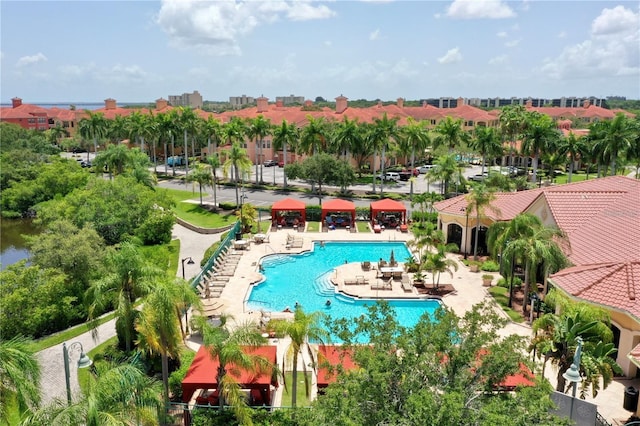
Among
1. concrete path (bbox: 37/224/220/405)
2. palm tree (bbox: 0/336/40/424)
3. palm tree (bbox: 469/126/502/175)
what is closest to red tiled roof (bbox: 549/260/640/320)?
palm tree (bbox: 0/336/40/424)

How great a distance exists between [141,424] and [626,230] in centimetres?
2652

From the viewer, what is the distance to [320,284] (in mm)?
33750

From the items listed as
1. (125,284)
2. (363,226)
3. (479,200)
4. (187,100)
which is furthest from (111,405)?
(187,100)

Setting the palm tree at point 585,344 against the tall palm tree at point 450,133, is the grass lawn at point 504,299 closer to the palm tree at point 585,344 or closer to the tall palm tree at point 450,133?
the palm tree at point 585,344

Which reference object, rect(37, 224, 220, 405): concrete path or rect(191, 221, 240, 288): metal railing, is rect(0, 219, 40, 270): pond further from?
rect(191, 221, 240, 288): metal railing

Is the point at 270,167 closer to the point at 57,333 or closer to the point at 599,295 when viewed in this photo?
the point at 57,333

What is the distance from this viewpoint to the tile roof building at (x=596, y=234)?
69.6 feet

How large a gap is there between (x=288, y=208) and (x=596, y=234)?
26545mm

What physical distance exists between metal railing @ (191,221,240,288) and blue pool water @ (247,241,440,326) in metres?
3.52

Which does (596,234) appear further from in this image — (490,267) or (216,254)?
(216,254)

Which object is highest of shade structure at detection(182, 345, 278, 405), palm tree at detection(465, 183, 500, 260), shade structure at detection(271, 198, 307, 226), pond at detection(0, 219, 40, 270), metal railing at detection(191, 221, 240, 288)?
palm tree at detection(465, 183, 500, 260)

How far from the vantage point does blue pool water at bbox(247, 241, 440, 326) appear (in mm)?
30047

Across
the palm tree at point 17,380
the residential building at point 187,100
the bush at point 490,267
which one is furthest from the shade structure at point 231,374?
the residential building at point 187,100

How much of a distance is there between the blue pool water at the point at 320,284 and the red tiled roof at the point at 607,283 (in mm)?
8598
